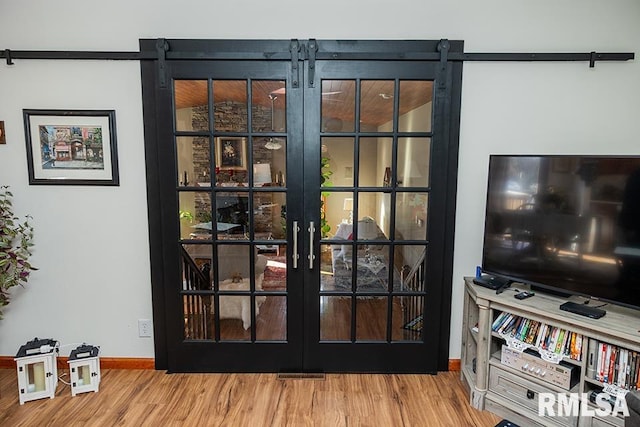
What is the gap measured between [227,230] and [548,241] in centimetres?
200

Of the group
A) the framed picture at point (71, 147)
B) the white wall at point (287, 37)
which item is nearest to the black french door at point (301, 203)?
the white wall at point (287, 37)

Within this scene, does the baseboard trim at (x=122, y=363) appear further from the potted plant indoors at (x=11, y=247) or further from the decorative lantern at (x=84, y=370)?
the potted plant indoors at (x=11, y=247)

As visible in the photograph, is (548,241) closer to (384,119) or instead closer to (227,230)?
(384,119)

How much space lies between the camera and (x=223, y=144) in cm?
244

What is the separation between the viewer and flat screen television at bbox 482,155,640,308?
72.4 inches

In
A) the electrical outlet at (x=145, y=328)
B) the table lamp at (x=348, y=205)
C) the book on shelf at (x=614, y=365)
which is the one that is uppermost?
the table lamp at (x=348, y=205)

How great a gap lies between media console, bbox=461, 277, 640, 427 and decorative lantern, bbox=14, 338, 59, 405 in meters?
2.72

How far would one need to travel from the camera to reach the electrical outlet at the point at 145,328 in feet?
8.67

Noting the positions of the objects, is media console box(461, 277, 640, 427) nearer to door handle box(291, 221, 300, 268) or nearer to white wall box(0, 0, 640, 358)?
white wall box(0, 0, 640, 358)

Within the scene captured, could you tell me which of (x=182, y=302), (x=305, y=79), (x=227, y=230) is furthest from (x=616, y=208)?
(x=182, y=302)

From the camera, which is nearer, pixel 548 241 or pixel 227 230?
pixel 548 241

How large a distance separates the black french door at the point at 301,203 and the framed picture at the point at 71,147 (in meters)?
0.29

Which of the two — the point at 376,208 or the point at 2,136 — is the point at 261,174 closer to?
the point at 376,208

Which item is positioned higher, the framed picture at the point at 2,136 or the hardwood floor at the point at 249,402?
the framed picture at the point at 2,136
